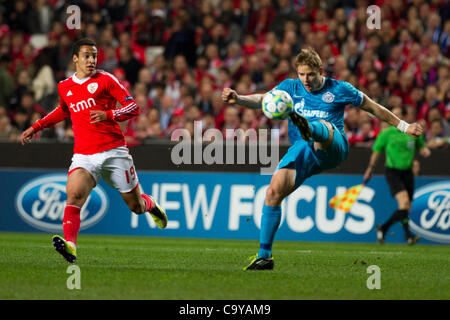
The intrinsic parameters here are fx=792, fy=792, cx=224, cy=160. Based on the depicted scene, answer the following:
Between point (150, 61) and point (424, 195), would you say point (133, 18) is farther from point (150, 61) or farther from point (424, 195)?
point (424, 195)

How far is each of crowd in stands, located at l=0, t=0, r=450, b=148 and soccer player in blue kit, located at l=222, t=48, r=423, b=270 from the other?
5.52 metres

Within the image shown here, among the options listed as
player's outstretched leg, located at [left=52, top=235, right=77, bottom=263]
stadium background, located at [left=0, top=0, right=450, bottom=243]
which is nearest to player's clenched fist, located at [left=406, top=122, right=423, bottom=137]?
player's outstretched leg, located at [left=52, top=235, right=77, bottom=263]

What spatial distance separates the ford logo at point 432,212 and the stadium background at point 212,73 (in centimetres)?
13

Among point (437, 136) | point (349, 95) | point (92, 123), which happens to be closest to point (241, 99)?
point (349, 95)

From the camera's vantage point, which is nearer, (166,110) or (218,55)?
(166,110)

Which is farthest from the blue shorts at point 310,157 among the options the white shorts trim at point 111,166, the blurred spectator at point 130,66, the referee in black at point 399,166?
the blurred spectator at point 130,66

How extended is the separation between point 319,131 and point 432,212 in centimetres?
672

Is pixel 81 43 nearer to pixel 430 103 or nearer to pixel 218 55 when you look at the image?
pixel 430 103

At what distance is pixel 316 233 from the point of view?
13578 mm

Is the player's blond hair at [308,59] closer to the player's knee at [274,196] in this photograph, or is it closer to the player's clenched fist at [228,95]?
the player's clenched fist at [228,95]

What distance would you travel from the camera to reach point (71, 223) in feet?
26.1

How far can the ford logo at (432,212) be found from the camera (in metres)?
13.3
